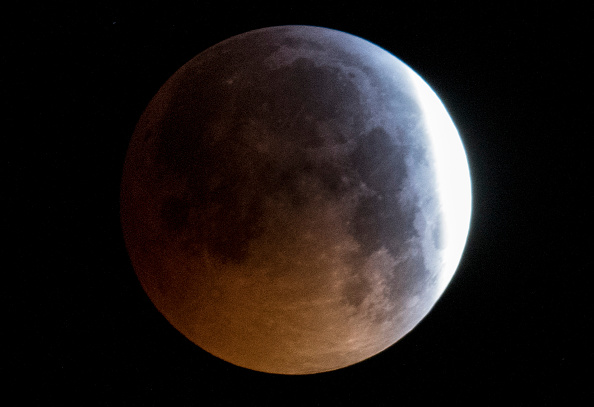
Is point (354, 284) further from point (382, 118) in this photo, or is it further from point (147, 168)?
point (147, 168)

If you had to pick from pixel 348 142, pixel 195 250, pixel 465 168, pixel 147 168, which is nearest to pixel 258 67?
pixel 348 142

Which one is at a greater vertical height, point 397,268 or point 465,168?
point 465,168

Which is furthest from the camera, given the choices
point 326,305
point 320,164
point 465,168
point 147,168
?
point 465,168

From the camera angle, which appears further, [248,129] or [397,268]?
[397,268]

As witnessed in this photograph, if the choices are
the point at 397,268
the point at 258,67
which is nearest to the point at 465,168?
the point at 397,268

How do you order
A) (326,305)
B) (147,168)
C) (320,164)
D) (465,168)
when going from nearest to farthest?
(320,164) → (326,305) → (147,168) → (465,168)

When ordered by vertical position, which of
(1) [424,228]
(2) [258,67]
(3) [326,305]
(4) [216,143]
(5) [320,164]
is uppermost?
(2) [258,67]

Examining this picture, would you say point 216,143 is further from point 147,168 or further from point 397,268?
point 397,268
